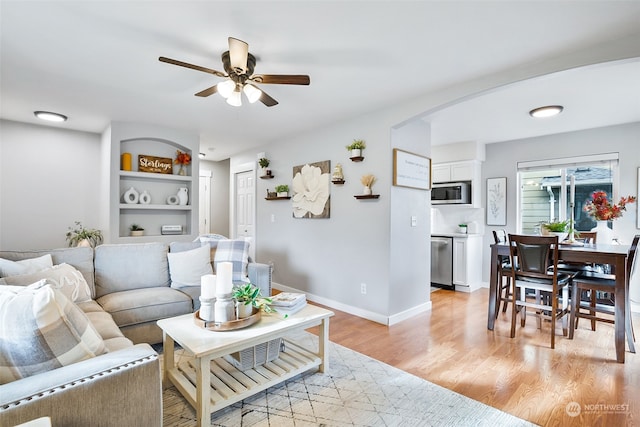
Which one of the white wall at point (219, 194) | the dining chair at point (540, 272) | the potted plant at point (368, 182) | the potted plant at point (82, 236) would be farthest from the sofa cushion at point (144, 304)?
the white wall at point (219, 194)

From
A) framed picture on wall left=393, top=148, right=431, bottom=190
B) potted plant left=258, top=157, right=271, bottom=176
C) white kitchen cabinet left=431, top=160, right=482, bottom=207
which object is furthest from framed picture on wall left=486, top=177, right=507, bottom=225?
potted plant left=258, top=157, right=271, bottom=176

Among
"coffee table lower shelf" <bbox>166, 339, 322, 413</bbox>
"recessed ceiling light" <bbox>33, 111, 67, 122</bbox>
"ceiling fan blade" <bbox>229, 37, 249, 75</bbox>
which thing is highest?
"recessed ceiling light" <bbox>33, 111, 67, 122</bbox>

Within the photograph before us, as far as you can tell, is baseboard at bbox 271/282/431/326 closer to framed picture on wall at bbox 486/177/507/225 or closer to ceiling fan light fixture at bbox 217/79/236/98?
framed picture on wall at bbox 486/177/507/225

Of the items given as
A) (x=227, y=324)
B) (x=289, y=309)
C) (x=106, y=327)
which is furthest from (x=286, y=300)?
(x=106, y=327)

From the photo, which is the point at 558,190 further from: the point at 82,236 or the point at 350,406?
the point at 82,236

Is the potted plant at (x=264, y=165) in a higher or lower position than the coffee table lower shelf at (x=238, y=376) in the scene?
higher

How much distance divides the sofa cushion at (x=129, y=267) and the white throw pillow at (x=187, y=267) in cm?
10

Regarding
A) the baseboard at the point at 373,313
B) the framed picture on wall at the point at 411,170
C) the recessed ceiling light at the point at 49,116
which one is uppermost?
the recessed ceiling light at the point at 49,116

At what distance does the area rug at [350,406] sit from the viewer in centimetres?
177

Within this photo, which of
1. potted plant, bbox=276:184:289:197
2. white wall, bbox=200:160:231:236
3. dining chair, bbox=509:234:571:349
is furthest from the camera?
white wall, bbox=200:160:231:236

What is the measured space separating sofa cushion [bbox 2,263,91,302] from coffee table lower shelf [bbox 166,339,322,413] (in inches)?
37.6

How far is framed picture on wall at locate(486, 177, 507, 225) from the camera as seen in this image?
5016mm

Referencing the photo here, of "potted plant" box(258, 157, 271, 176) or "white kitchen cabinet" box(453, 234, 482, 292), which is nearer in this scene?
"white kitchen cabinet" box(453, 234, 482, 292)

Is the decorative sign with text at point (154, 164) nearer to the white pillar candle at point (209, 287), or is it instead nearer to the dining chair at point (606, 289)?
the white pillar candle at point (209, 287)
